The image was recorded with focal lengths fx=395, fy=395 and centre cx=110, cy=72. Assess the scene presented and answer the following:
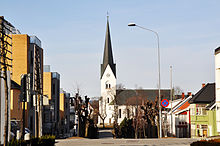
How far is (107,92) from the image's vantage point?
455 ft

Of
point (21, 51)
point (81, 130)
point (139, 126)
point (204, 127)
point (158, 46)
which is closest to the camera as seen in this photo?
point (158, 46)

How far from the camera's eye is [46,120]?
219 feet

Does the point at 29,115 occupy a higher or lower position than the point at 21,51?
lower

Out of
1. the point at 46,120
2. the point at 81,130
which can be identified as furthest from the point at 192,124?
the point at 46,120

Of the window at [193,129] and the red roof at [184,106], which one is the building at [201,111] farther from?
the red roof at [184,106]

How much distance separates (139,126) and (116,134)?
4.21 m

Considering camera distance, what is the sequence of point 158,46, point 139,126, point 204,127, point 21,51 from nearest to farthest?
point 158,46, point 21,51, point 204,127, point 139,126

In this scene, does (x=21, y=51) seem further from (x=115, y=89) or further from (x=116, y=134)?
(x=115, y=89)

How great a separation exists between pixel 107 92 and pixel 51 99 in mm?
A: 68463

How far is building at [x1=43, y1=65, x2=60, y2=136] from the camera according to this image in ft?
217

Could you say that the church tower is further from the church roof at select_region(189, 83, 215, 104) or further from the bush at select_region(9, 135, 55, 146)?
the bush at select_region(9, 135, 55, 146)

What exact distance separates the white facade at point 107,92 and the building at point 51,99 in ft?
191

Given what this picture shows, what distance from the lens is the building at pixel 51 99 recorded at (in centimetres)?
6627

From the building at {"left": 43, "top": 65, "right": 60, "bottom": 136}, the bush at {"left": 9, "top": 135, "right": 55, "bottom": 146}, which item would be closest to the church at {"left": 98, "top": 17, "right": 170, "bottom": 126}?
the building at {"left": 43, "top": 65, "right": 60, "bottom": 136}
